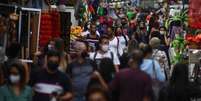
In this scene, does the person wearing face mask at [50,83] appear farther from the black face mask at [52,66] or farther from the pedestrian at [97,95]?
the pedestrian at [97,95]

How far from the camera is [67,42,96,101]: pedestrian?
469 inches

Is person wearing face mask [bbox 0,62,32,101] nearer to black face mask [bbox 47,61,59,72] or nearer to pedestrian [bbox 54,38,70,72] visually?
black face mask [bbox 47,61,59,72]

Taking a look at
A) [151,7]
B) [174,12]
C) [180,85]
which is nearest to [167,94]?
[180,85]

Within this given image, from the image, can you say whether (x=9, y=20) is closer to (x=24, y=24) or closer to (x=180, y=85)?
(x=24, y=24)

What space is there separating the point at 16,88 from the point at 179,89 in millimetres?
2453

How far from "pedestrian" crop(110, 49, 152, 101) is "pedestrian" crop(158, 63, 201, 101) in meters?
0.44

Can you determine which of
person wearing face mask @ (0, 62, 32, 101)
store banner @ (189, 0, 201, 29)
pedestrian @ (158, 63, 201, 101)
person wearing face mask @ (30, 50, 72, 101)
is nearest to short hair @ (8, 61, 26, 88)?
person wearing face mask @ (0, 62, 32, 101)

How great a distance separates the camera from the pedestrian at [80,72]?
469 inches

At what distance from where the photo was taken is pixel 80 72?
39.4 ft

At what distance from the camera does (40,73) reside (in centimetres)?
1050

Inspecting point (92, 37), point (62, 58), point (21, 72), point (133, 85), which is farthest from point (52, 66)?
point (92, 37)

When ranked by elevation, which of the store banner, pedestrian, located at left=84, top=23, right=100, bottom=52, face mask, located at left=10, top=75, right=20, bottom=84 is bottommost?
pedestrian, located at left=84, top=23, right=100, bottom=52

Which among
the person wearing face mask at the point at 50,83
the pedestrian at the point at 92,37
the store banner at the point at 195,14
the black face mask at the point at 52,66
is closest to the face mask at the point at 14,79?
the person wearing face mask at the point at 50,83

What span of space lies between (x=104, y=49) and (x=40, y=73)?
3772mm
